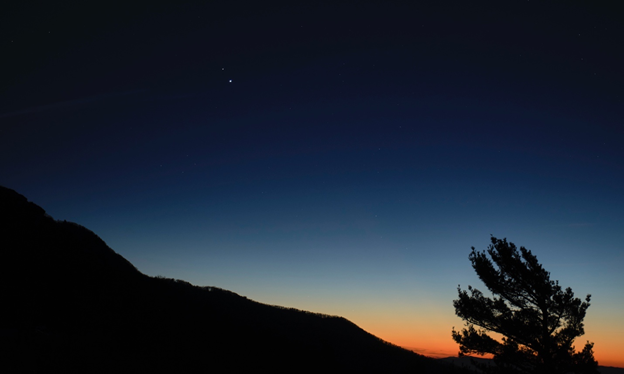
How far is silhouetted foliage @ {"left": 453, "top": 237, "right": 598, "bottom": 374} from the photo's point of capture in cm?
1680

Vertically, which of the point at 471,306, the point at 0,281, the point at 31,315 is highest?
the point at 471,306

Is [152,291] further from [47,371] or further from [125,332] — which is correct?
[47,371]

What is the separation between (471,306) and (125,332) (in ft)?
85.0

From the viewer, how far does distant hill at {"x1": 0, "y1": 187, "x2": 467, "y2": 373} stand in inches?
731

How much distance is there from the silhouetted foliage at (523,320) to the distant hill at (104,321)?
3.04 metres

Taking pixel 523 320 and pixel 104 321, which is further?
pixel 104 321

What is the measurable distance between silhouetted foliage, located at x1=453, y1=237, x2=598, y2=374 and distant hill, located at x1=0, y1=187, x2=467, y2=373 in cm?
304

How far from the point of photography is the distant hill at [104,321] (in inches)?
731

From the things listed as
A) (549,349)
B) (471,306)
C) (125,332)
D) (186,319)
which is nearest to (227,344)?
(186,319)

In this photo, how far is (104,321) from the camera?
2492cm

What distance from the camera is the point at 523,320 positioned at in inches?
703

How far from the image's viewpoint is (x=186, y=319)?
34188mm

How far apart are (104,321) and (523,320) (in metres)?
30.6

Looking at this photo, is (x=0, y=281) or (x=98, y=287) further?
(x=98, y=287)
